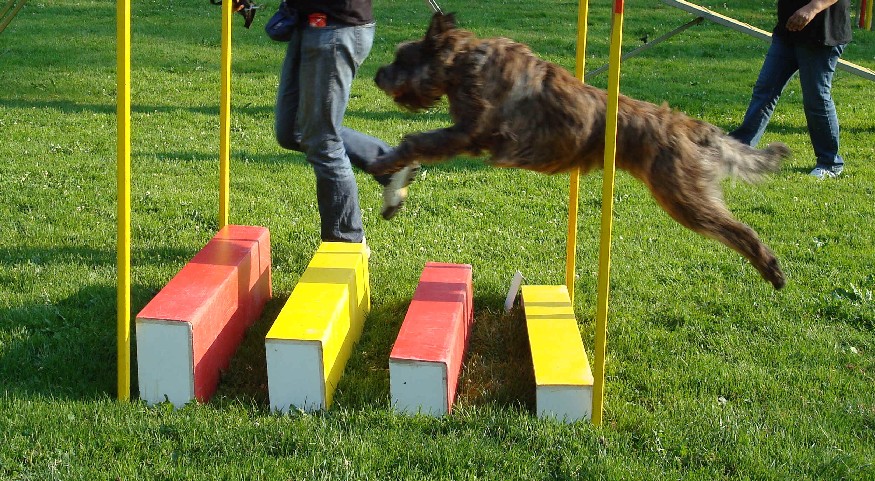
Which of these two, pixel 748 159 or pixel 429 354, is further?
pixel 748 159

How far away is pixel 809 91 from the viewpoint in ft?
27.9

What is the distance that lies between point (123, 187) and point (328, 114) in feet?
4.83

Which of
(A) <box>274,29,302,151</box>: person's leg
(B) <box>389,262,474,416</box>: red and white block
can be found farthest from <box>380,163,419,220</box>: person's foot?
(A) <box>274,29,302,151</box>: person's leg

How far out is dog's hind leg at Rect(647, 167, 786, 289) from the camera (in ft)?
14.5

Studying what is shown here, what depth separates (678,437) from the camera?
409 centimetres

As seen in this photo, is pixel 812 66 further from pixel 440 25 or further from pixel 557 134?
pixel 440 25

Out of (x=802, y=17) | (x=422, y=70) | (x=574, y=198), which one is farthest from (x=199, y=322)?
(x=802, y=17)

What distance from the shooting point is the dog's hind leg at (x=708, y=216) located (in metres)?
4.41

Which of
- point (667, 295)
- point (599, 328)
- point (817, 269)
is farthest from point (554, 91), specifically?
point (817, 269)

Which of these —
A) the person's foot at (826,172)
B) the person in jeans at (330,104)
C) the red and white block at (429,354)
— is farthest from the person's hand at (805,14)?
the red and white block at (429,354)

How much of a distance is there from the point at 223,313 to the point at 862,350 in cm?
347

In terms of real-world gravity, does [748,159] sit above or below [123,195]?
above

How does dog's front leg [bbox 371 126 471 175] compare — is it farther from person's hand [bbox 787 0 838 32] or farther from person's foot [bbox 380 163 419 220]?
person's hand [bbox 787 0 838 32]

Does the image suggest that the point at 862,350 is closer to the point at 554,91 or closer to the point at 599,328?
the point at 599,328
